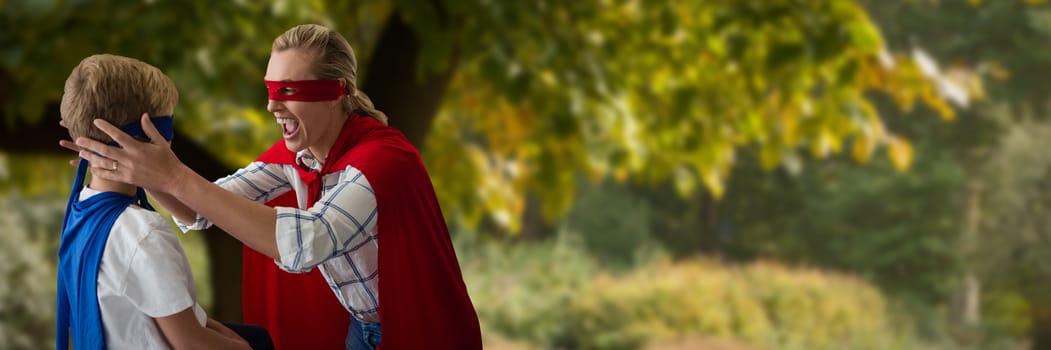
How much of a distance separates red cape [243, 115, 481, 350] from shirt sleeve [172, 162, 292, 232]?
0.05ft

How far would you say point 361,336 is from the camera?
1.13m

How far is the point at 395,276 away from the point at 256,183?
217 mm

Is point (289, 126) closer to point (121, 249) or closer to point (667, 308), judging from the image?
point (121, 249)

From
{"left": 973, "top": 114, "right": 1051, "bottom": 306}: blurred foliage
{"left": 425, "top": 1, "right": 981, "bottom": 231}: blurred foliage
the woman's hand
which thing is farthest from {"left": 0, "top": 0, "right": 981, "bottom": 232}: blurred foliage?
{"left": 973, "top": 114, "right": 1051, "bottom": 306}: blurred foliage

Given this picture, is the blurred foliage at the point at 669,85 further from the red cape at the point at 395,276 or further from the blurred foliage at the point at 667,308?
the blurred foliage at the point at 667,308

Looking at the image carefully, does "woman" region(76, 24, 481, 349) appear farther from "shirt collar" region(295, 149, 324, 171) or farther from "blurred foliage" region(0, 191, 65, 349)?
"blurred foliage" region(0, 191, 65, 349)

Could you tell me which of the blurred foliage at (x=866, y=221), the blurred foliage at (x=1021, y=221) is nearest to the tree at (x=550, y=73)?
the blurred foliage at (x=1021, y=221)

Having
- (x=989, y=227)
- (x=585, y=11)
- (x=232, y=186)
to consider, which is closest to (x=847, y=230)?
(x=989, y=227)

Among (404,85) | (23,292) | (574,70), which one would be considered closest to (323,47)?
(404,85)

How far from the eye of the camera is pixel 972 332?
16.6 meters

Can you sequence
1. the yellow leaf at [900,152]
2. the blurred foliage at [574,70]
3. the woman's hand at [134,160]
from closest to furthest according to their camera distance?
1. the woman's hand at [134,160]
2. the blurred foliage at [574,70]
3. the yellow leaf at [900,152]

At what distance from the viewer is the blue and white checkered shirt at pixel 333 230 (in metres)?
0.99

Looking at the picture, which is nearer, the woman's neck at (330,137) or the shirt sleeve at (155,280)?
the shirt sleeve at (155,280)

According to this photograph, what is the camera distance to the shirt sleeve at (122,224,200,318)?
957 millimetres
